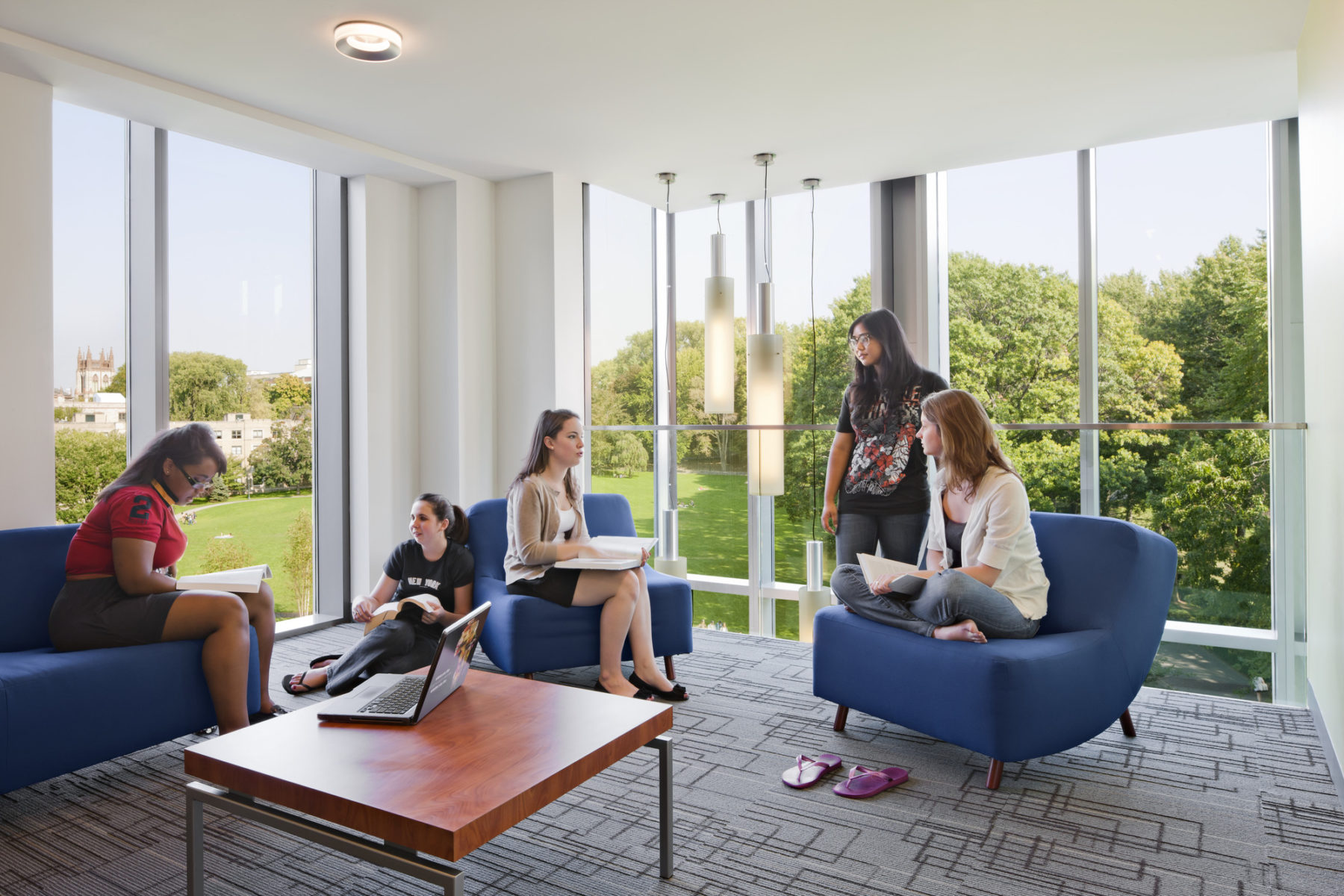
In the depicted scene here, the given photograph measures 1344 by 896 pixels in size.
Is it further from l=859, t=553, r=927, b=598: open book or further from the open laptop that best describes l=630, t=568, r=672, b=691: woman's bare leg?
the open laptop

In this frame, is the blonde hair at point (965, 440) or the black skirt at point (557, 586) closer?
the blonde hair at point (965, 440)

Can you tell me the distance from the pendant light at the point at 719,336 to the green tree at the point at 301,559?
2.33m

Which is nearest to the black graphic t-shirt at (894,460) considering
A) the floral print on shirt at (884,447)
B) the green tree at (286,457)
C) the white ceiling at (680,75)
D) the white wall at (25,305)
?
the floral print on shirt at (884,447)

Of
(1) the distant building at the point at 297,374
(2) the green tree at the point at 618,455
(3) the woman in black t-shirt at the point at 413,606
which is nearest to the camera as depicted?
(3) the woman in black t-shirt at the point at 413,606

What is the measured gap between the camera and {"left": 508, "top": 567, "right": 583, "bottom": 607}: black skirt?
11.0 ft

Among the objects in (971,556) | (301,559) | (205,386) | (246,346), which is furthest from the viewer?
(301,559)

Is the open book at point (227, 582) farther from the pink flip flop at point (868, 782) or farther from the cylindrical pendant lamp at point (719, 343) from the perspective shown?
the cylindrical pendant lamp at point (719, 343)

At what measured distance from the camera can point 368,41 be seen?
9.75 feet

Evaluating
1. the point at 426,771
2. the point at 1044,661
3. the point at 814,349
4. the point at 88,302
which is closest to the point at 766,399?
the point at 814,349

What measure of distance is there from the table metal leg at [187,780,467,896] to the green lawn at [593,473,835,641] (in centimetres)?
326

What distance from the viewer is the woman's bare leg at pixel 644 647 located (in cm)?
337

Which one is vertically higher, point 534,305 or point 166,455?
point 534,305

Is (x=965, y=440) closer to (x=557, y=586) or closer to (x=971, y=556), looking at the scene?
(x=971, y=556)

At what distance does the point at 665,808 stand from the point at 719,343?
300 cm
